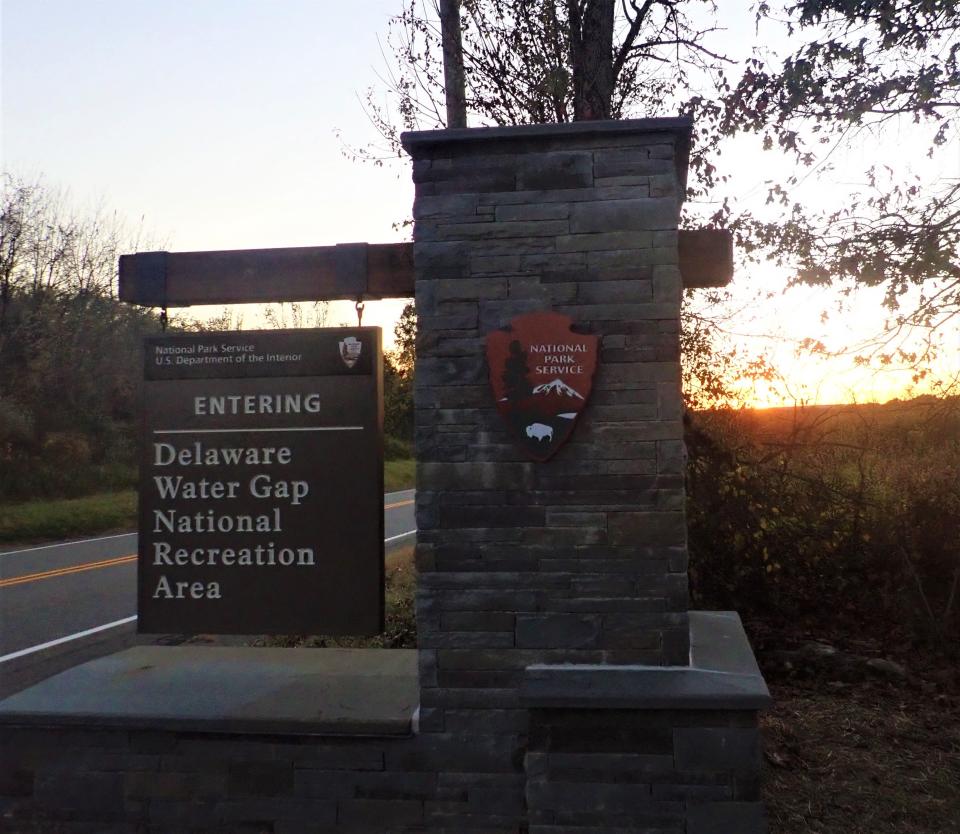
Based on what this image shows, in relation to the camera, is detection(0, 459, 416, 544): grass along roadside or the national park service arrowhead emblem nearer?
the national park service arrowhead emblem

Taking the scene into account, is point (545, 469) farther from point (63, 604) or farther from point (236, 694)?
point (63, 604)

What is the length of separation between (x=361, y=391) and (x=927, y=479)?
5668 mm

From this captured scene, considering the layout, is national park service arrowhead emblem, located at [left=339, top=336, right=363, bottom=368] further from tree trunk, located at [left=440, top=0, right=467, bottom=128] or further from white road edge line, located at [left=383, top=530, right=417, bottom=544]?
white road edge line, located at [left=383, top=530, right=417, bottom=544]

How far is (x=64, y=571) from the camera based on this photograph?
40.4 ft

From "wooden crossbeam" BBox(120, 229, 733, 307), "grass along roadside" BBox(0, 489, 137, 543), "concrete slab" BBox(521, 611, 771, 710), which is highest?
"wooden crossbeam" BBox(120, 229, 733, 307)

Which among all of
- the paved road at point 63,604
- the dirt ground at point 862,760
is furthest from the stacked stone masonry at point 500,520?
the paved road at point 63,604

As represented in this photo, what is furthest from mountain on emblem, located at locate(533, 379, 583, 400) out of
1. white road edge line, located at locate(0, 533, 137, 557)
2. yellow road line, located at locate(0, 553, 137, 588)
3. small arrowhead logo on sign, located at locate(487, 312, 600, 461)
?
white road edge line, located at locate(0, 533, 137, 557)

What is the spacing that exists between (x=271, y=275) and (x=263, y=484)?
0.96 m

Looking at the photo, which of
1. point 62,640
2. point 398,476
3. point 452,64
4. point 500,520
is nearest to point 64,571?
point 62,640

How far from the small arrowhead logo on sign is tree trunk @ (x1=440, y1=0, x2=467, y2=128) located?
4117 mm

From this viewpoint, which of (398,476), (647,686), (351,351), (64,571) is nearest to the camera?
(647,686)

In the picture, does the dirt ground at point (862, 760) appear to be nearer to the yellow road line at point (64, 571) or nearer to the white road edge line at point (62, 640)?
the white road edge line at point (62, 640)

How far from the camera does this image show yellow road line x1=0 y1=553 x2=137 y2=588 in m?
11.5

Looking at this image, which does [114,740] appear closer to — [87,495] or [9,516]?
[9,516]
